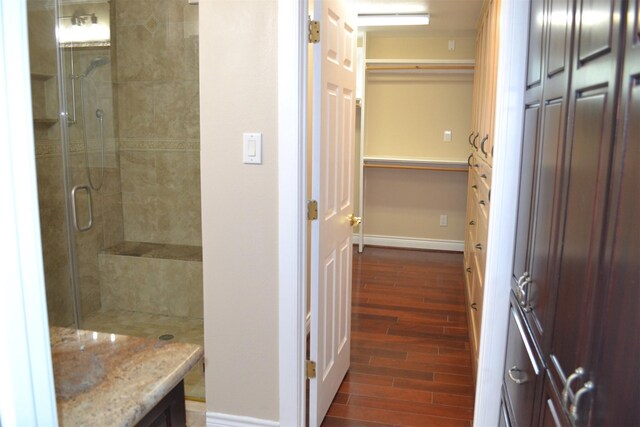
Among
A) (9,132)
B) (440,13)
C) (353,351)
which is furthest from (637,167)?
(440,13)

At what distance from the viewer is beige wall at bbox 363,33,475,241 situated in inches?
215

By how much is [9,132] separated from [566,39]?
1.19 meters

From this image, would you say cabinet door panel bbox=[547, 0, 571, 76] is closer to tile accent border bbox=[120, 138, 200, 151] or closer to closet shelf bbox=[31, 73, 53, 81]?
closet shelf bbox=[31, 73, 53, 81]

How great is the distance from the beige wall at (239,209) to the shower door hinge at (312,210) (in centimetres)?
14

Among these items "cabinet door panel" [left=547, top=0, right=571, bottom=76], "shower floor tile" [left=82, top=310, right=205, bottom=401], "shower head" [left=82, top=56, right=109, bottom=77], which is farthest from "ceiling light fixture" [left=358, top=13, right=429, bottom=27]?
"cabinet door panel" [left=547, top=0, right=571, bottom=76]

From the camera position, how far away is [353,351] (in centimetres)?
330

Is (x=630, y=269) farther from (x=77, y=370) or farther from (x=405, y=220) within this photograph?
(x=405, y=220)

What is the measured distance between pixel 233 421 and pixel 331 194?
114 cm

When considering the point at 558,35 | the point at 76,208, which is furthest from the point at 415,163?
the point at 558,35

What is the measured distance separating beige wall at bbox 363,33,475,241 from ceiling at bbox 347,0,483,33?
561mm

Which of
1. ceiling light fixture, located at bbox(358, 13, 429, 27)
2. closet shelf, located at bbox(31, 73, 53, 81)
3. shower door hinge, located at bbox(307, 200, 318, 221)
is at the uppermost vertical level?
ceiling light fixture, located at bbox(358, 13, 429, 27)

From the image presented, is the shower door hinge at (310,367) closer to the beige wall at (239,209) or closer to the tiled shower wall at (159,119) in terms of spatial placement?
the beige wall at (239,209)

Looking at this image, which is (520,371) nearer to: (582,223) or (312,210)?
(582,223)

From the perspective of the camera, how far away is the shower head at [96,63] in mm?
3547
